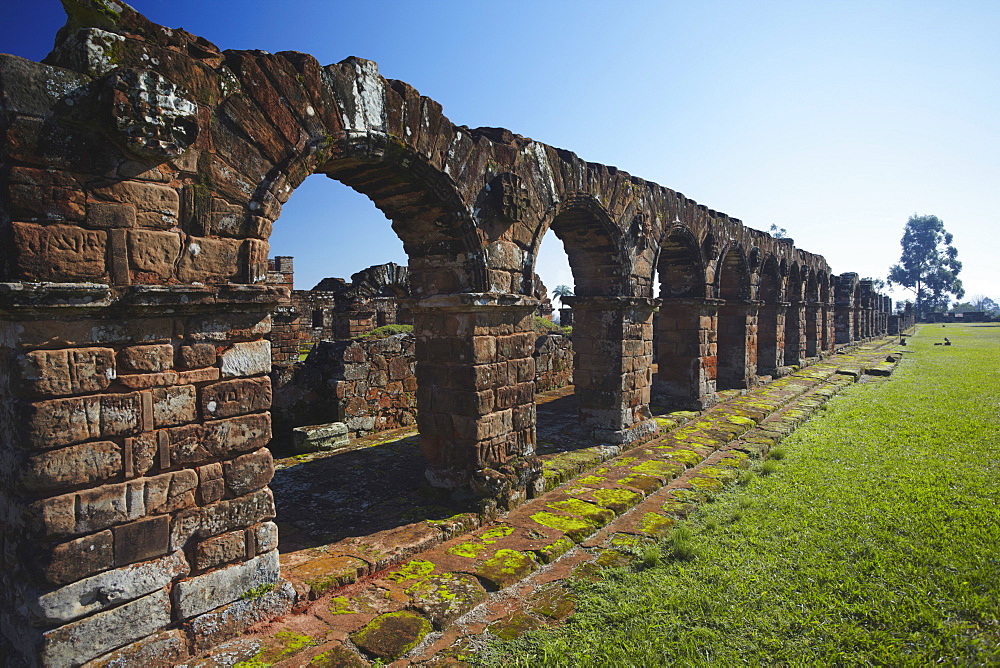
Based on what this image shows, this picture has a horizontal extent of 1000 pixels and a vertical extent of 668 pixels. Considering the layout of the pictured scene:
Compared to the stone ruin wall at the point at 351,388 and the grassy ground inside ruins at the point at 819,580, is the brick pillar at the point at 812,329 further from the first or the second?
the stone ruin wall at the point at 351,388

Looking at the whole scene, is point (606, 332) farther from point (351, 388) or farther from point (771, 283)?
point (771, 283)

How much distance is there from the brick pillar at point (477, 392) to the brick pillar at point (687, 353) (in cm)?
524

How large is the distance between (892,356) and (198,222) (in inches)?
952

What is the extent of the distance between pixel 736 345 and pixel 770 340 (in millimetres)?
3150

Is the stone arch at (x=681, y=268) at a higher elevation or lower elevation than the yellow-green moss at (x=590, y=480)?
higher

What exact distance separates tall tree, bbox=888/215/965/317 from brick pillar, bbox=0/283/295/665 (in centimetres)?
9498

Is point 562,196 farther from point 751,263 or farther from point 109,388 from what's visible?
point 751,263

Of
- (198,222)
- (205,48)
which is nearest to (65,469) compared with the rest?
(198,222)

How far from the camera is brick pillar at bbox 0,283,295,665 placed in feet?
9.12

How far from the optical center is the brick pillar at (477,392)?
542 centimetres

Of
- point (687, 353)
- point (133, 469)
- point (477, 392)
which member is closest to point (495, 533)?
point (477, 392)

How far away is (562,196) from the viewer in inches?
267

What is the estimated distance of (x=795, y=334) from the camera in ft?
55.6

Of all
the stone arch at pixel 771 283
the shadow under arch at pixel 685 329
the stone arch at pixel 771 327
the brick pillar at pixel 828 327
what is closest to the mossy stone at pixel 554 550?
the shadow under arch at pixel 685 329
